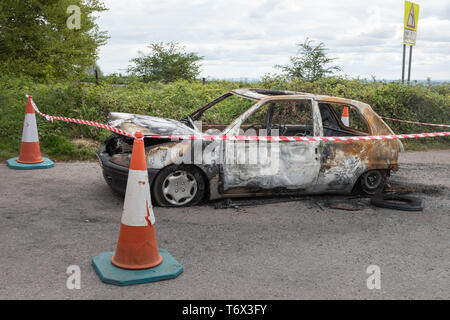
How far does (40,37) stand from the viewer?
17.2m

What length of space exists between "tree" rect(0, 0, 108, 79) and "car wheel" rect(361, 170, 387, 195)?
12.2m

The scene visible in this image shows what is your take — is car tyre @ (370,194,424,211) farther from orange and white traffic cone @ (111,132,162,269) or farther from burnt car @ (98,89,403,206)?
orange and white traffic cone @ (111,132,162,269)

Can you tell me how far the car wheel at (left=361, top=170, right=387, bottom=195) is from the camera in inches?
276

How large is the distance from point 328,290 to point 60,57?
16.8m

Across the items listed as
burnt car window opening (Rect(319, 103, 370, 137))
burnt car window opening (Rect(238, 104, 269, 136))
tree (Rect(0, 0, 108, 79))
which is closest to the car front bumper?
burnt car window opening (Rect(238, 104, 269, 136))

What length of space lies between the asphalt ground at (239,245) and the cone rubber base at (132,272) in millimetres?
61

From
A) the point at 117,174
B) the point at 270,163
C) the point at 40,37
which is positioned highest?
the point at 40,37

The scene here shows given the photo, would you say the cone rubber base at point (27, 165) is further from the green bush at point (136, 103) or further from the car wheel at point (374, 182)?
the car wheel at point (374, 182)

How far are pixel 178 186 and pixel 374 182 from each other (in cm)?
300

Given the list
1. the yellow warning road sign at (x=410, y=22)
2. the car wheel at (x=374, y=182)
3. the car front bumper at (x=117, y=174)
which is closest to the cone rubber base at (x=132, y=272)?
the car front bumper at (x=117, y=174)

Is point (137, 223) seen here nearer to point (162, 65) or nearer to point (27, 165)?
point (27, 165)

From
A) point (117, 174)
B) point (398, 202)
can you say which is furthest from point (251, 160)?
point (398, 202)

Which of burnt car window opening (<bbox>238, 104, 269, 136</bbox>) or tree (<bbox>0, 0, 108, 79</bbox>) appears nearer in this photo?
burnt car window opening (<bbox>238, 104, 269, 136</bbox>)

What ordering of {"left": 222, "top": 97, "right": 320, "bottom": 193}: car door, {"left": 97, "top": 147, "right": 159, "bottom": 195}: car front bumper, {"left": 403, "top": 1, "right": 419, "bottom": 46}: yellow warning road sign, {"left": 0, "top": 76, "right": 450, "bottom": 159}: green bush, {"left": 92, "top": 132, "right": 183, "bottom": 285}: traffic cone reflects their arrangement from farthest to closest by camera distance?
1. {"left": 403, "top": 1, "right": 419, "bottom": 46}: yellow warning road sign
2. {"left": 0, "top": 76, "right": 450, "bottom": 159}: green bush
3. {"left": 222, "top": 97, "right": 320, "bottom": 193}: car door
4. {"left": 97, "top": 147, "right": 159, "bottom": 195}: car front bumper
5. {"left": 92, "top": 132, "right": 183, "bottom": 285}: traffic cone
